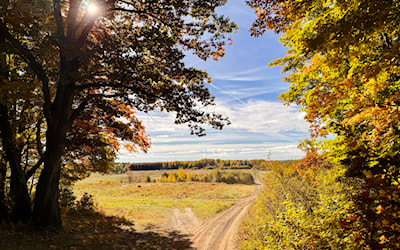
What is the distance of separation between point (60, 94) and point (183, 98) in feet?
19.7

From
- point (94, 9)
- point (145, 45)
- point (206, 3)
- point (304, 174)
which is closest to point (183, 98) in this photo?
point (145, 45)

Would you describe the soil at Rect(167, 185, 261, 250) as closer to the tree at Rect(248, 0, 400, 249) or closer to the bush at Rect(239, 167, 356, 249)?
the bush at Rect(239, 167, 356, 249)

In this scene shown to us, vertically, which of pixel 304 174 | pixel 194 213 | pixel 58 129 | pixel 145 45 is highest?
pixel 145 45

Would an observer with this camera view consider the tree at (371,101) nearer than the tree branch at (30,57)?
Yes

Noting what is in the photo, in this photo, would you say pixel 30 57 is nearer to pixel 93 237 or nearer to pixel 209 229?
pixel 93 237

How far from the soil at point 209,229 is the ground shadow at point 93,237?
3.22 ft

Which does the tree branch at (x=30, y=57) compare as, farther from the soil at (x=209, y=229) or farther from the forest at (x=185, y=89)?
the soil at (x=209, y=229)

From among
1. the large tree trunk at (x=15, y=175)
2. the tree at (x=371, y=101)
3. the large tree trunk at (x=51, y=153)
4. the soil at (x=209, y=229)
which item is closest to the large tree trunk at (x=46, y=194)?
the large tree trunk at (x=51, y=153)

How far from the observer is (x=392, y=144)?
450 centimetres

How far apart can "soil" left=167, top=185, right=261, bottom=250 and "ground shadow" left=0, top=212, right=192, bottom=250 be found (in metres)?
0.98

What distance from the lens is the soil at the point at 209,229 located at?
43.1ft

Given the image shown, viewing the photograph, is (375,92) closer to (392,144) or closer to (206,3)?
(392,144)

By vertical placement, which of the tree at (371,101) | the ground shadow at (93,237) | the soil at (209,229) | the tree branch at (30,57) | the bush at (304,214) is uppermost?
the tree branch at (30,57)

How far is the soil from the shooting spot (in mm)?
13146
